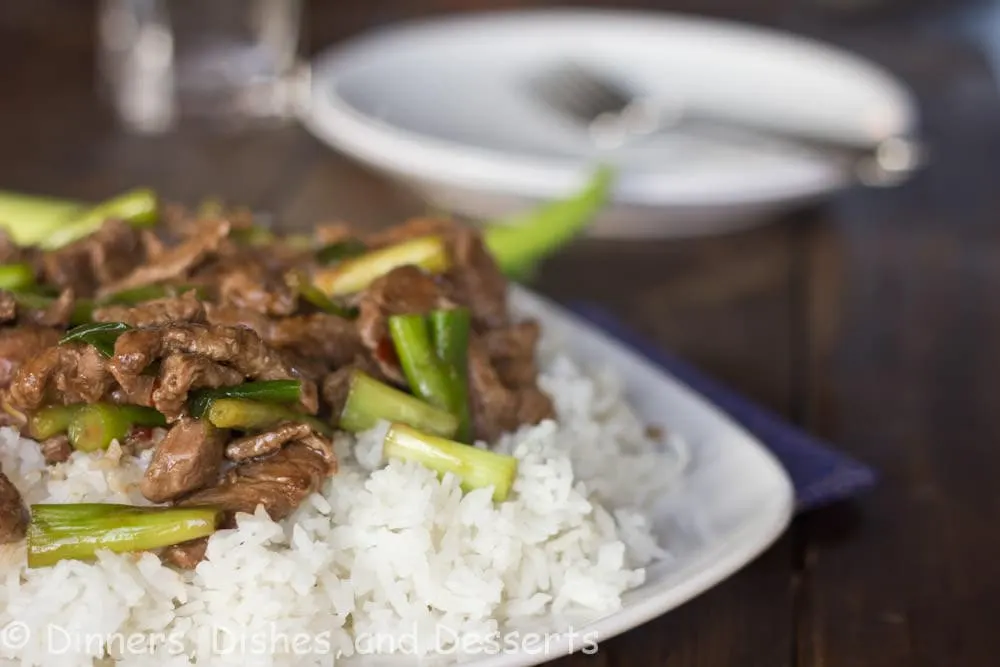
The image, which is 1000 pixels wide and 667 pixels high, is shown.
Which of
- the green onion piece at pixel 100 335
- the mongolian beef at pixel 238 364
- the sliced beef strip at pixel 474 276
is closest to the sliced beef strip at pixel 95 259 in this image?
the mongolian beef at pixel 238 364

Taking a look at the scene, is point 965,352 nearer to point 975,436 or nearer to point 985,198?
point 975,436

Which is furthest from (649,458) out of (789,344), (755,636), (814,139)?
(814,139)

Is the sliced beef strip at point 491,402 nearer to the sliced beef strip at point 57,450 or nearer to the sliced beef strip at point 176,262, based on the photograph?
the sliced beef strip at point 176,262

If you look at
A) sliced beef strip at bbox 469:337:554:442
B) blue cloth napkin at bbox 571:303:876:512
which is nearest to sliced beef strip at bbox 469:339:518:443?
sliced beef strip at bbox 469:337:554:442

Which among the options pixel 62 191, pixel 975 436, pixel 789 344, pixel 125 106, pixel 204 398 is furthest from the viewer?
pixel 125 106

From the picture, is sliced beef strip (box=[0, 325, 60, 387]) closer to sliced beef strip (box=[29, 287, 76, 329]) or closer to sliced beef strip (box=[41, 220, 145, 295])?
sliced beef strip (box=[29, 287, 76, 329])

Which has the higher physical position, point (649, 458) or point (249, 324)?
point (249, 324)

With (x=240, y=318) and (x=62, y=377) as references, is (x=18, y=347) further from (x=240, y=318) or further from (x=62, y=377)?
(x=240, y=318)
